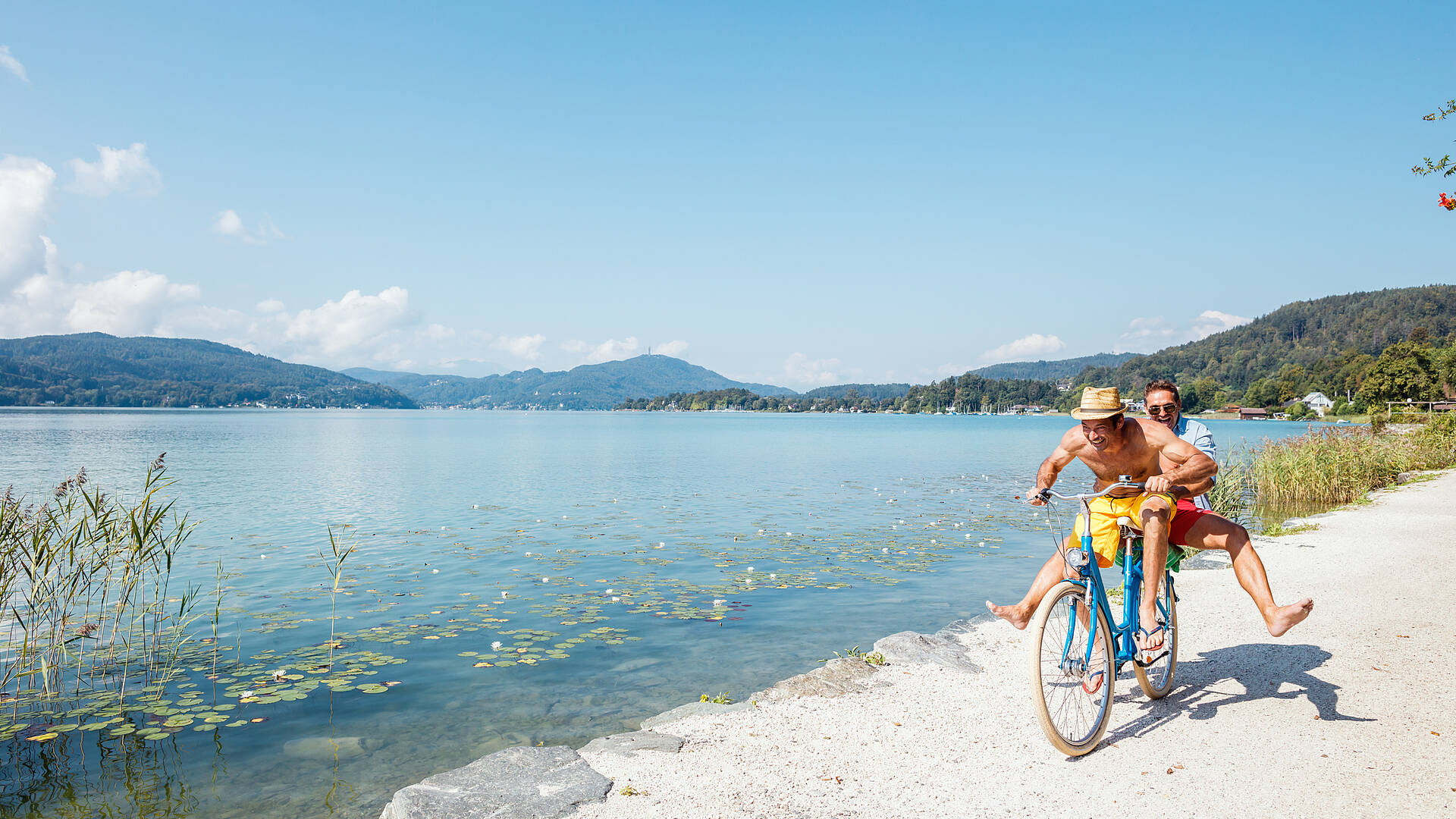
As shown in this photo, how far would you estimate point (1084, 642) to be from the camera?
585 centimetres

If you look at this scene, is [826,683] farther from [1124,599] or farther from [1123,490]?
[1123,490]

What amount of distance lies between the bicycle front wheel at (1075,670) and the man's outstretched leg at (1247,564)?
1.00 m

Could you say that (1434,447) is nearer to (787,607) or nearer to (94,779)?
(787,607)

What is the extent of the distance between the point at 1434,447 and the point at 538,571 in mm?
36826

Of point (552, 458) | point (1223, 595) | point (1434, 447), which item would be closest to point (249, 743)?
point (1223, 595)

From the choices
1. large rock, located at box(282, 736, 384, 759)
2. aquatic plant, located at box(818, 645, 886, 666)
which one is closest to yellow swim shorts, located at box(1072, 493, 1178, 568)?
aquatic plant, located at box(818, 645, 886, 666)

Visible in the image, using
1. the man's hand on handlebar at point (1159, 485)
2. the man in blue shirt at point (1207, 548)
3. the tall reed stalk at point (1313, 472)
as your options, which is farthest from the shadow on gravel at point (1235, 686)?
the tall reed stalk at point (1313, 472)

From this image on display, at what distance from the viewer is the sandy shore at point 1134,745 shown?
494 centimetres

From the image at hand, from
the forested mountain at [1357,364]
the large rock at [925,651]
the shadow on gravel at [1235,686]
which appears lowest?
the large rock at [925,651]

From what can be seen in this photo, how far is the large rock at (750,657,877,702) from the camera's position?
7336mm

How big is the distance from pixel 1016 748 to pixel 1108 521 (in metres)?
1.87

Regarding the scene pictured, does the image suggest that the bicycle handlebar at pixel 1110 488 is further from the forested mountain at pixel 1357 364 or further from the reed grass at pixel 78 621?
the forested mountain at pixel 1357 364

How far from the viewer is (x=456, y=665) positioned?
938 cm

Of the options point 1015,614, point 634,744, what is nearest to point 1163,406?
point 1015,614
